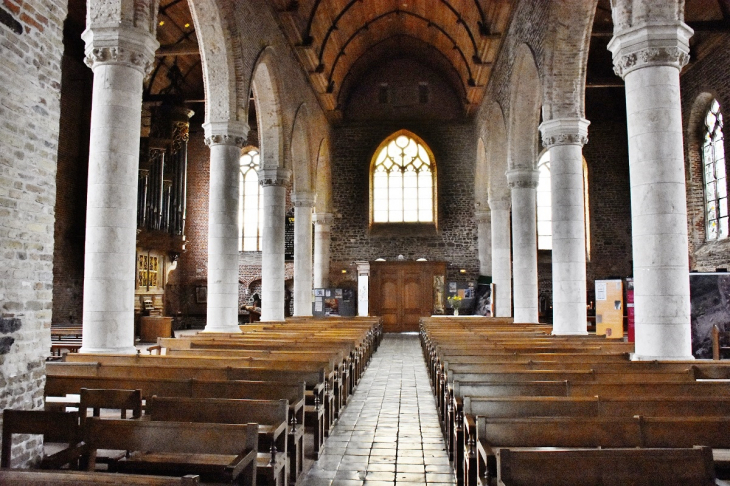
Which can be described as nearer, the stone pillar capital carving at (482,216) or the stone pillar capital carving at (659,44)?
the stone pillar capital carving at (659,44)

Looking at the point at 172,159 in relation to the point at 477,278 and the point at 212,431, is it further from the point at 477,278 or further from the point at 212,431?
the point at 212,431

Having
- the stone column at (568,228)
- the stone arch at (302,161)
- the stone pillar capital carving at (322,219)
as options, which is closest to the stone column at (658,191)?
the stone column at (568,228)

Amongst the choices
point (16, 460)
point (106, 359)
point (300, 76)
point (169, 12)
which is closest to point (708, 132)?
point (300, 76)

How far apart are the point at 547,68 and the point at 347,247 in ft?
44.3

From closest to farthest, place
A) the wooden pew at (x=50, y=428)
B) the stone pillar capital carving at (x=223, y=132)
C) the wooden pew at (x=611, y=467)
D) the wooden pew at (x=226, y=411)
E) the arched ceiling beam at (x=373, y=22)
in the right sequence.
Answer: the wooden pew at (x=611, y=467)
the wooden pew at (x=50, y=428)
the wooden pew at (x=226, y=411)
the stone pillar capital carving at (x=223, y=132)
the arched ceiling beam at (x=373, y=22)

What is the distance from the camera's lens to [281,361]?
6.02 m

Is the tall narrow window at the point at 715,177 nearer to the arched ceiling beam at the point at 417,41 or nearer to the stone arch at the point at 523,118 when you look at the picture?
the stone arch at the point at 523,118

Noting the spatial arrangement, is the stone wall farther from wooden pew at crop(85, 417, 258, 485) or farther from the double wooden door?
the double wooden door

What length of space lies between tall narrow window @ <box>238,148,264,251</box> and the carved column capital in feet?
54.3

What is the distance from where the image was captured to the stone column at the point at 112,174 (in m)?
6.82

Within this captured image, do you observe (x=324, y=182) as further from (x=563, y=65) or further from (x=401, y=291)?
(x=563, y=65)

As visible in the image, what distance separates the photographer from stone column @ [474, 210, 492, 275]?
21.8 meters

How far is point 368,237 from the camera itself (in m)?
23.2

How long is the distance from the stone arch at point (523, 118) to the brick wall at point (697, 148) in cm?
675
